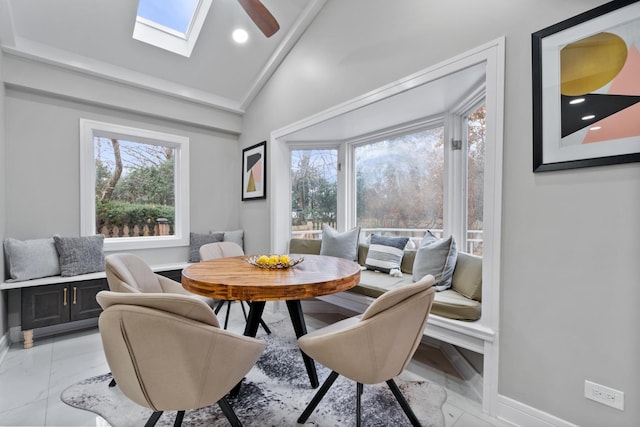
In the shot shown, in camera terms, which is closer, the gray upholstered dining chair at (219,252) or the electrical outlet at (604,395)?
the electrical outlet at (604,395)

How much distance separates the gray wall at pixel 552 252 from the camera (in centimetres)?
130

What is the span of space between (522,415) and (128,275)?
238cm

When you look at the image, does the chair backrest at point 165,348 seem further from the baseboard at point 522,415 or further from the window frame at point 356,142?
the window frame at point 356,142

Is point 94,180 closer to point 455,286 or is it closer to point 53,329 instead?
point 53,329

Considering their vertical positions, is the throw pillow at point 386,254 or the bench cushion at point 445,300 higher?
the throw pillow at point 386,254

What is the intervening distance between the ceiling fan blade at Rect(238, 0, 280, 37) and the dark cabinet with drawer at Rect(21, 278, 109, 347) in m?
2.79

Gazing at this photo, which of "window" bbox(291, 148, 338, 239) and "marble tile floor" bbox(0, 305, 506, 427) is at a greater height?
"window" bbox(291, 148, 338, 239)

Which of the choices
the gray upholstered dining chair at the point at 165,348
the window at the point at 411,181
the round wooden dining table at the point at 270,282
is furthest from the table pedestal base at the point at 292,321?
the window at the point at 411,181

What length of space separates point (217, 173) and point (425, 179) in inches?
113

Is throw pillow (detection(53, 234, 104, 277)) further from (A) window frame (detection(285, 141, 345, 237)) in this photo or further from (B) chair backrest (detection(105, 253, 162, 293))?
(A) window frame (detection(285, 141, 345, 237))

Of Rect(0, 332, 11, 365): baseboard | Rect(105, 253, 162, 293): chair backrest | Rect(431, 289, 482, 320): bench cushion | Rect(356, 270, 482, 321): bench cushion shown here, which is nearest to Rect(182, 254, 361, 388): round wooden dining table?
Rect(105, 253, 162, 293): chair backrest

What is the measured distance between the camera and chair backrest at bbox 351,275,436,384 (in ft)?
4.23

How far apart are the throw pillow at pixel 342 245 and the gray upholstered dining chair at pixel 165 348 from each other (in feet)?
6.84

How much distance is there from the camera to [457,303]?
1.89m
